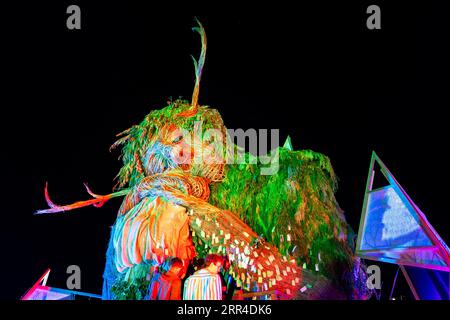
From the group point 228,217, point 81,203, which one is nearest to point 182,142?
point 228,217

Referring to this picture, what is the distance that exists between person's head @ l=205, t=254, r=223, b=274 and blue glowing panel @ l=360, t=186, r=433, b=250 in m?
1.54

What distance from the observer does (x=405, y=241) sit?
4441 millimetres

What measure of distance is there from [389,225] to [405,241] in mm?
246

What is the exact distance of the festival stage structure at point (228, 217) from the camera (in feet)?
16.1

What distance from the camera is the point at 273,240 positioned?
5.30m

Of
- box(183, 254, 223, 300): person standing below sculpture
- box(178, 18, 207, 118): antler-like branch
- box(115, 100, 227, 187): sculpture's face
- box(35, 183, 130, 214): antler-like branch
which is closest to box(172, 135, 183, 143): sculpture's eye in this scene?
box(115, 100, 227, 187): sculpture's face

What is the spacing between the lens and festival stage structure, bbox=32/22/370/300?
4922 millimetres

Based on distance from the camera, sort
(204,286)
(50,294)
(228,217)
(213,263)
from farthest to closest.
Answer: (50,294)
(228,217)
(213,263)
(204,286)

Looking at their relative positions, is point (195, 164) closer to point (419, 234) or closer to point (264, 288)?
point (264, 288)

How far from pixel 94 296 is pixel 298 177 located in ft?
11.1

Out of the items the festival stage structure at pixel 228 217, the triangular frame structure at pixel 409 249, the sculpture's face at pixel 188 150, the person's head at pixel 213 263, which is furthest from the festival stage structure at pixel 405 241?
the sculpture's face at pixel 188 150

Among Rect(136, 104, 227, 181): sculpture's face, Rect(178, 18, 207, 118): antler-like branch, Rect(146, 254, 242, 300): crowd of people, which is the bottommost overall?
Rect(146, 254, 242, 300): crowd of people

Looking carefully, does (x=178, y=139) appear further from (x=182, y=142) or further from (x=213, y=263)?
(x=213, y=263)

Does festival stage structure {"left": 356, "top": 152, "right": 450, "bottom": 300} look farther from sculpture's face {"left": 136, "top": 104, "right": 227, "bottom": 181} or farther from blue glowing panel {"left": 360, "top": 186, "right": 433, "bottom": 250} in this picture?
sculpture's face {"left": 136, "top": 104, "right": 227, "bottom": 181}
